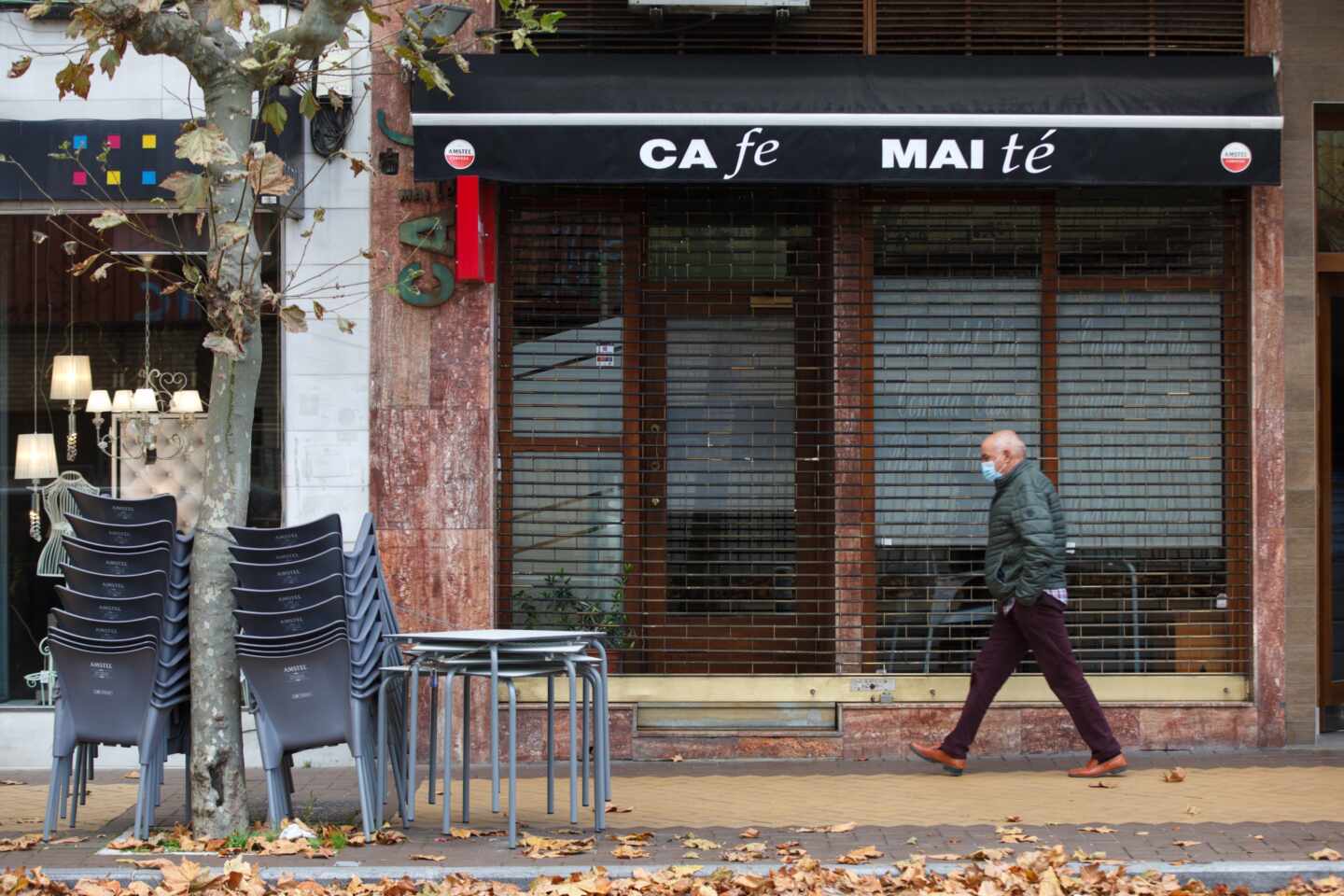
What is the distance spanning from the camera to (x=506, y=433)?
1060 cm

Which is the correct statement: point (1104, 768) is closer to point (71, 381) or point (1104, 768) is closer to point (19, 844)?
point (19, 844)

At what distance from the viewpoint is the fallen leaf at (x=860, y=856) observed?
7.10 m

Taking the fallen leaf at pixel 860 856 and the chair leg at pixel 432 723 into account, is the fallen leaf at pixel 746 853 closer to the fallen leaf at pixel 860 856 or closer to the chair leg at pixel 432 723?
the fallen leaf at pixel 860 856

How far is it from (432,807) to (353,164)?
3.33 meters

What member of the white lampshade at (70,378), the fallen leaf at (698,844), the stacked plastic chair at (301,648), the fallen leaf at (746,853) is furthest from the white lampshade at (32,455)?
the fallen leaf at (746,853)

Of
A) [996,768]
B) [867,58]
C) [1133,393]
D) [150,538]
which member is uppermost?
[867,58]

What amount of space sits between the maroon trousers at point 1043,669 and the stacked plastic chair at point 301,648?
11.6 ft

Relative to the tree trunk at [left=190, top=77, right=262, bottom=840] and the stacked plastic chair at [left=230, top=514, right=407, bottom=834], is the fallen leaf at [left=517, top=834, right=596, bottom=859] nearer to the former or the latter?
the stacked plastic chair at [left=230, top=514, right=407, bottom=834]

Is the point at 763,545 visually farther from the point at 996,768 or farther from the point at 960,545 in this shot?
the point at 996,768

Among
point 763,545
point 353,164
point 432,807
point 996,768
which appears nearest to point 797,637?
point 763,545

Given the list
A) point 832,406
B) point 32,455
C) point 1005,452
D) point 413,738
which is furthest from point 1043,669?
point 32,455

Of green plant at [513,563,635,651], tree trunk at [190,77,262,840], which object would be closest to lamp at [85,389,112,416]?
green plant at [513,563,635,651]

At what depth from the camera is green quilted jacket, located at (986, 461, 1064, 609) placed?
30.5 feet

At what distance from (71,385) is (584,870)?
18.0 feet
